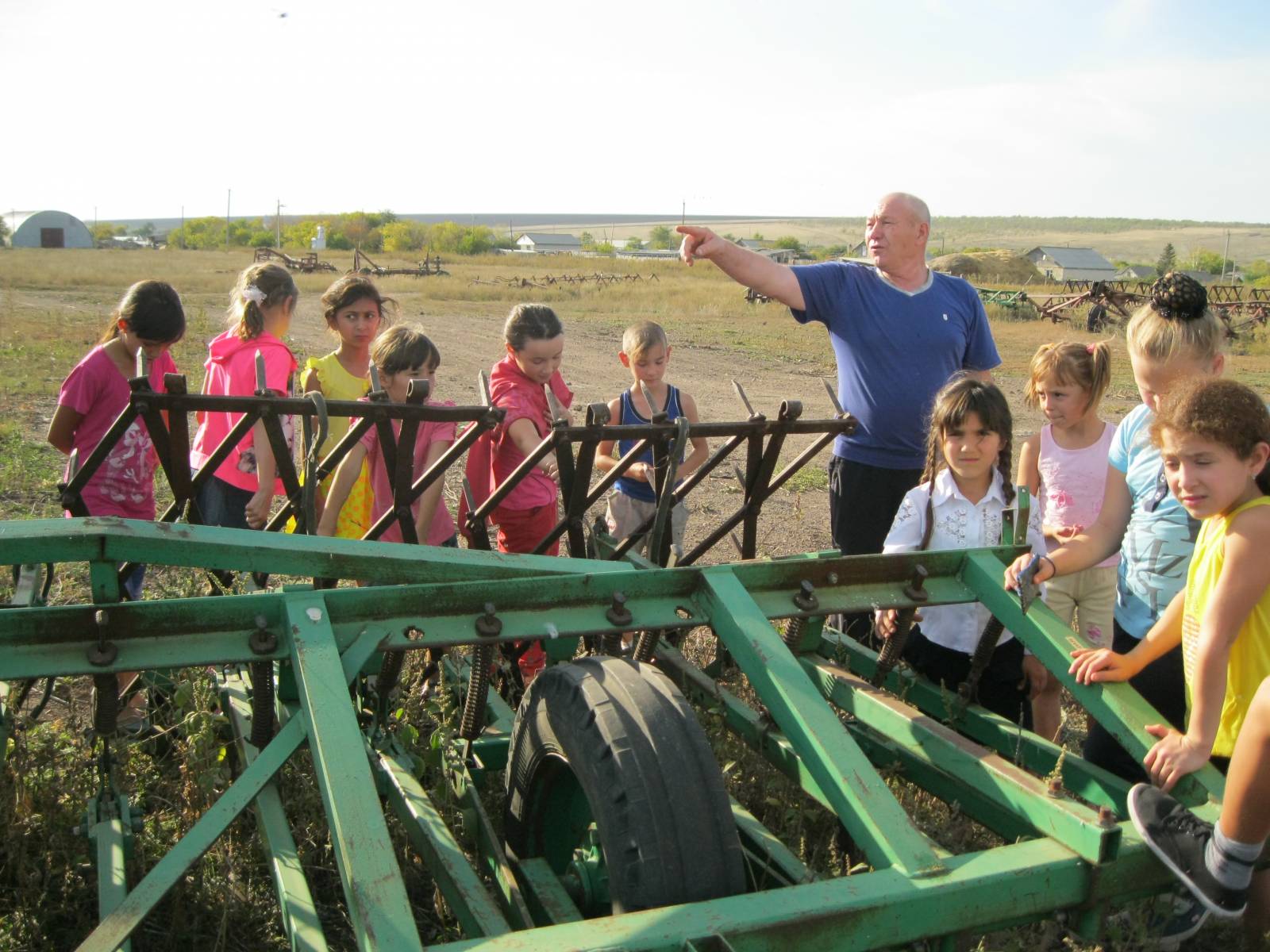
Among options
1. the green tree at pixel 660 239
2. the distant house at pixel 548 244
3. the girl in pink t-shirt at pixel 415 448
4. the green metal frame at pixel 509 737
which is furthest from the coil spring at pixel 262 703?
the green tree at pixel 660 239

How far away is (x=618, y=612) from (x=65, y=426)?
255 cm

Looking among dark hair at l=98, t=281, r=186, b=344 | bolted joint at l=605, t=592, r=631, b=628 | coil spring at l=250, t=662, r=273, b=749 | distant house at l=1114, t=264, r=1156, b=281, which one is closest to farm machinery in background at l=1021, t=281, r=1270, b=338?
dark hair at l=98, t=281, r=186, b=344

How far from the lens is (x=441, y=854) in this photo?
252cm

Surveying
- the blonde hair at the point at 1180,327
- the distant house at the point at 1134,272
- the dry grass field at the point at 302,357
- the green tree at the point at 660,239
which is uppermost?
the green tree at the point at 660,239

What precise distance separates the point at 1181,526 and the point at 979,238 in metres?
160

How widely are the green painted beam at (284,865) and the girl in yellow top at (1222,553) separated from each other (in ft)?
6.41

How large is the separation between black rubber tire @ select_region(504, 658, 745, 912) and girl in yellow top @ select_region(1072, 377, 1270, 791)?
1.15m

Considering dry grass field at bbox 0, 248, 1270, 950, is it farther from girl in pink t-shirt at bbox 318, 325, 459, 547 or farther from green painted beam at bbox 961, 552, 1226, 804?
girl in pink t-shirt at bbox 318, 325, 459, 547

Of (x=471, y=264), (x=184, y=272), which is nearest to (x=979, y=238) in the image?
(x=471, y=264)

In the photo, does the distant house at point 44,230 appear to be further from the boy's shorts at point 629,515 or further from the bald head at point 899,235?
the bald head at point 899,235

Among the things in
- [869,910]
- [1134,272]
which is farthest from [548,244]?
[869,910]

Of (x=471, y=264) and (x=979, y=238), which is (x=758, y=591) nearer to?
(x=471, y=264)

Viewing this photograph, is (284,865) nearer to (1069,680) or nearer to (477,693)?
(477,693)

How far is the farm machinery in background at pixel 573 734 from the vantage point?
2082mm
